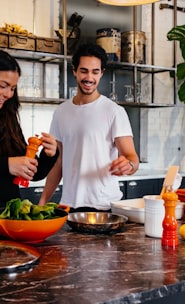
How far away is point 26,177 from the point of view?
1978 millimetres

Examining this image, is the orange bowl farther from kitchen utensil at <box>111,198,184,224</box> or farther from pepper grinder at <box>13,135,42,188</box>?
kitchen utensil at <box>111,198,184,224</box>

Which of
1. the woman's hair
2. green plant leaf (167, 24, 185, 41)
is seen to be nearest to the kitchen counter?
the woman's hair

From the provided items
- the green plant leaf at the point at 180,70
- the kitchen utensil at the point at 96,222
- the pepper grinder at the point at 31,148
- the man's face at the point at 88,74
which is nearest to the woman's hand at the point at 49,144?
the pepper grinder at the point at 31,148

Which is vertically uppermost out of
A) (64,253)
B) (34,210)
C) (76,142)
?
(76,142)

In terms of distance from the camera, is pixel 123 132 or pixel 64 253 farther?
pixel 123 132

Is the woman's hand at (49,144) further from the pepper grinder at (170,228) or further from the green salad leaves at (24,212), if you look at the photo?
the pepper grinder at (170,228)

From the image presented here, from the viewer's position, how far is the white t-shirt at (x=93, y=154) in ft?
9.24

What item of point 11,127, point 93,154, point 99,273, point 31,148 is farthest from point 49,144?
point 99,273

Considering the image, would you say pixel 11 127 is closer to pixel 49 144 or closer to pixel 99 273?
pixel 49 144

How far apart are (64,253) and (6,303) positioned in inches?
20.3

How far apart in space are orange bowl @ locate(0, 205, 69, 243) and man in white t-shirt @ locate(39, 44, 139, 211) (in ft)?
3.33

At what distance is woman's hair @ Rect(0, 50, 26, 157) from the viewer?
2381 millimetres

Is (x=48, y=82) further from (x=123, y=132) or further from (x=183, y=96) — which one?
(x=123, y=132)

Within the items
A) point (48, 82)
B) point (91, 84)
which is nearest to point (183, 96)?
point (48, 82)
